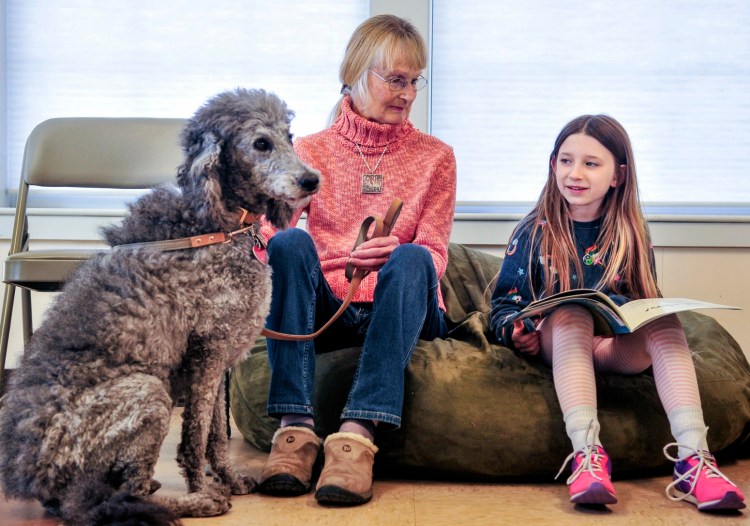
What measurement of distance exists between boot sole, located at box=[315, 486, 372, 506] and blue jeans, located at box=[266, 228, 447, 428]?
18cm

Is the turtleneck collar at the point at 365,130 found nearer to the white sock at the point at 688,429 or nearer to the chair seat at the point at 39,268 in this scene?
the chair seat at the point at 39,268

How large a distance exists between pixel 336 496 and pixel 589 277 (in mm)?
883

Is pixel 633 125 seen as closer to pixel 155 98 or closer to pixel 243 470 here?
pixel 155 98

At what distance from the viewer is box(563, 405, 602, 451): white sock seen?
1.75 meters

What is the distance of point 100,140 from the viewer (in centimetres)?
288

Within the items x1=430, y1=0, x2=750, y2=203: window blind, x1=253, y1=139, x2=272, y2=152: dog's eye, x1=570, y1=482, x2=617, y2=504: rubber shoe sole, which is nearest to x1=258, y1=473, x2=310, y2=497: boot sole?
x1=570, y1=482, x2=617, y2=504: rubber shoe sole

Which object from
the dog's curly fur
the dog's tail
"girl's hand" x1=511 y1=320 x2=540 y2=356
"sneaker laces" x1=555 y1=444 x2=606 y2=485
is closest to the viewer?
the dog's tail

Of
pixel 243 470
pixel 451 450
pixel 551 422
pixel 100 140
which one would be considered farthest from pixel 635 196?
pixel 100 140

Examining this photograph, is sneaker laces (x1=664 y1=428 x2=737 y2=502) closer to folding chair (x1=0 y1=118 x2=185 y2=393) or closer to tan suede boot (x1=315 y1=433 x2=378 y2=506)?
tan suede boot (x1=315 y1=433 x2=378 y2=506)

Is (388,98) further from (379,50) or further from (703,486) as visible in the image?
(703,486)

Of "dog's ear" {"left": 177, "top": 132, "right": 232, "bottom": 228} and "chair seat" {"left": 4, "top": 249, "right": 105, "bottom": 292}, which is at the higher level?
"dog's ear" {"left": 177, "top": 132, "right": 232, "bottom": 228}

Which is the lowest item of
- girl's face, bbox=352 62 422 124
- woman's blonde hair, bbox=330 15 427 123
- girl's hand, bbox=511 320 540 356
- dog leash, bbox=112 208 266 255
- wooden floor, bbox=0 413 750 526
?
wooden floor, bbox=0 413 750 526

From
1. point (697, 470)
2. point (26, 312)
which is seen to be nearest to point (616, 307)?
point (697, 470)

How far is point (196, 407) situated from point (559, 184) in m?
1.10
